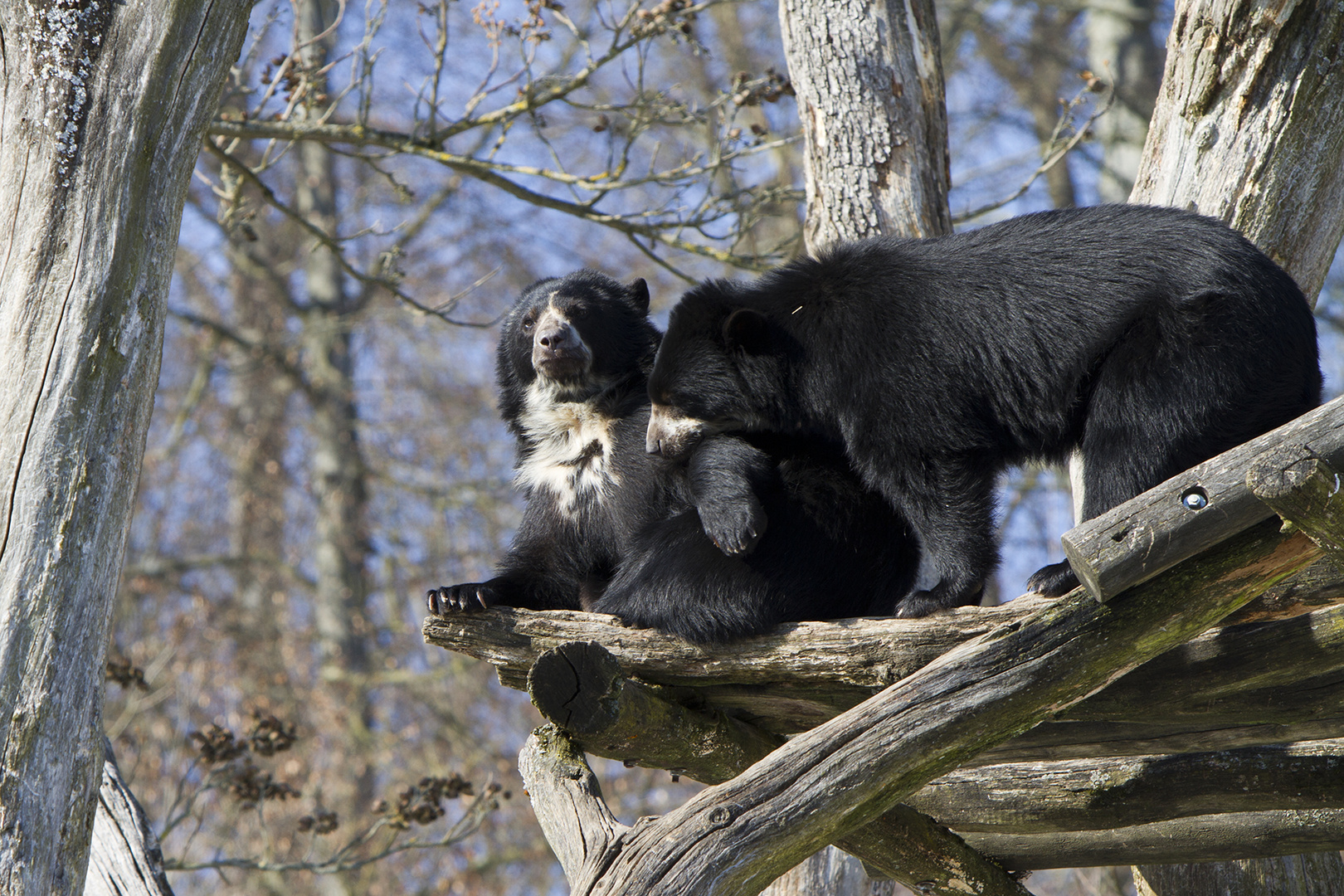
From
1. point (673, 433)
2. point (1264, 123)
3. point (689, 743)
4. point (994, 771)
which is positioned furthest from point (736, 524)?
point (1264, 123)

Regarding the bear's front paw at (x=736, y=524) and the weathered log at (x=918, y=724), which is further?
the bear's front paw at (x=736, y=524)

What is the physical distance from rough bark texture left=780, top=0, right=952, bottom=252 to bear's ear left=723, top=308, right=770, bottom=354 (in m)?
1.38

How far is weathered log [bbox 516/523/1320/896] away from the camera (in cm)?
297

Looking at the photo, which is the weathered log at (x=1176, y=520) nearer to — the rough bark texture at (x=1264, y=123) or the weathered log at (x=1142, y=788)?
the weathered log at (x=1142, y=788)

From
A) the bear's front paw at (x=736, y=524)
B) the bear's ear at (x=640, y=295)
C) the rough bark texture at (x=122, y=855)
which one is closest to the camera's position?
the bear's front paw at (x=736, y=524)

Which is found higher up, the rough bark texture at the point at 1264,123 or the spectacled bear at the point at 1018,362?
the rough bark texture at the point at 1264,123

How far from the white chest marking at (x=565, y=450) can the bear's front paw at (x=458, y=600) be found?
74 cm

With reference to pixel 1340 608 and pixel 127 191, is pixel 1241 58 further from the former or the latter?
pixel 127 191

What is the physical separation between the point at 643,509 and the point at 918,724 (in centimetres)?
170

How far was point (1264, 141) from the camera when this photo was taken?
477 cm

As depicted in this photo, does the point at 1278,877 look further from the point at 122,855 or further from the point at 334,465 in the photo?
the point at 334,465

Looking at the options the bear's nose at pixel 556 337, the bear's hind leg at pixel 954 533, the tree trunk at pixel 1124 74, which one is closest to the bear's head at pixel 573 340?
the bear's nose at pixel 556 337

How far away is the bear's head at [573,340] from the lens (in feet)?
15.5

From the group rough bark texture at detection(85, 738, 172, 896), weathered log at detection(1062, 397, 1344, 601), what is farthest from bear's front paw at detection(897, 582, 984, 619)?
rough bark texture at detection(85, 738, 172, 896)
